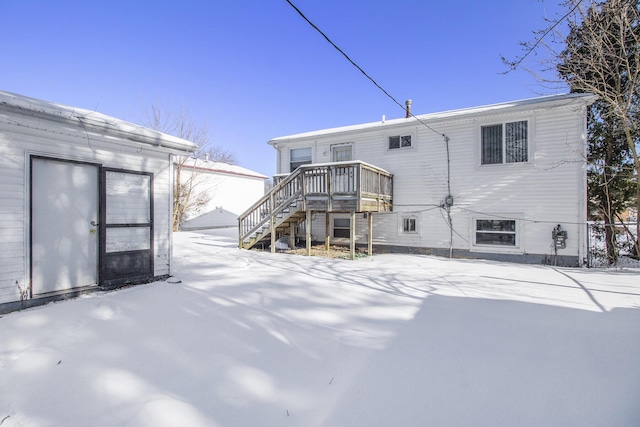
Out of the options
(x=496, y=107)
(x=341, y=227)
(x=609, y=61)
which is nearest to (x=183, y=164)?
(x=341, y=227)

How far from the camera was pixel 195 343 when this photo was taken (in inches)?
132

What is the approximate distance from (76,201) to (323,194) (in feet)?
20.0

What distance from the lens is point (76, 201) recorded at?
483 centimetres

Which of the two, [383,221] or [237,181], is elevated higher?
[237,181]

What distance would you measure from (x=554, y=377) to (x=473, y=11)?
8737 mm

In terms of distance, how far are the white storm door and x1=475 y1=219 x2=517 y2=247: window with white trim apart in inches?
399

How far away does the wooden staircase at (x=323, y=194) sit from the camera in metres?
9.00

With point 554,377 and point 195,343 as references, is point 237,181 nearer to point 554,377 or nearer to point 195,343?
point 195,343

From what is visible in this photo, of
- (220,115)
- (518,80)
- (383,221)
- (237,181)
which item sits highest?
(220,115)

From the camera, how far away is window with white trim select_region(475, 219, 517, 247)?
9.27m

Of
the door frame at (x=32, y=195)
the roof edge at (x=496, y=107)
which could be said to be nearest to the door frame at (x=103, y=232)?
the door frame at (x=32, y=195)

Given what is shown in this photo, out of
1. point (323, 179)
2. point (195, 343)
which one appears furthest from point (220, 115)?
point (195, 343)

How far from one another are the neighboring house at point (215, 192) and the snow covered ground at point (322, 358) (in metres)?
14.7

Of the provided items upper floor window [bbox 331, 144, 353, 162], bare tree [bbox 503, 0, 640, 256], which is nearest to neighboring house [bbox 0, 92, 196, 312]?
upper floor window [bbox 331, 144, 353, 162]
